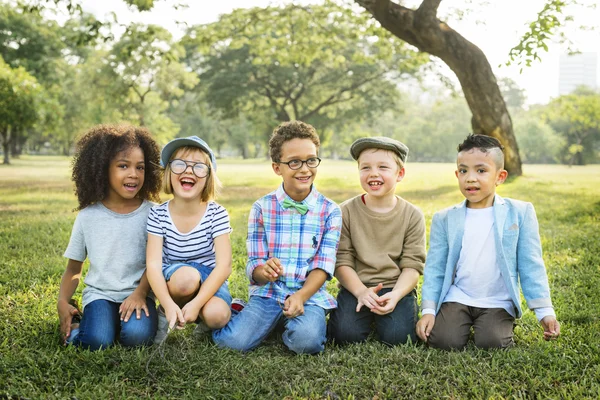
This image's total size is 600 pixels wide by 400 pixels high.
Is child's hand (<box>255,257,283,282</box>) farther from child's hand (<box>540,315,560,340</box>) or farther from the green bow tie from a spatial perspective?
child's hand (<box>540,315,560,340</box>)

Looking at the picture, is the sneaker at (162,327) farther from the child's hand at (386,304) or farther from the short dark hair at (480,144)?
the short dark hair at (480,144)

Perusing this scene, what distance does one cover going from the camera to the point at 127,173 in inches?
133

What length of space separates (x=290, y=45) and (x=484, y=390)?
14513 millimetres

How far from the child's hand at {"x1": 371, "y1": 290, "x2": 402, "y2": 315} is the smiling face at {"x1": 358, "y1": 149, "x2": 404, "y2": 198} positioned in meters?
0.66

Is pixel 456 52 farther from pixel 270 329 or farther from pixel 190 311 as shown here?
pixel 190 311

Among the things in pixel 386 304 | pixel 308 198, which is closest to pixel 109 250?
pixel 308 198

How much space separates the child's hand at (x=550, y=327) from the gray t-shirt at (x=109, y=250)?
248 centimetres

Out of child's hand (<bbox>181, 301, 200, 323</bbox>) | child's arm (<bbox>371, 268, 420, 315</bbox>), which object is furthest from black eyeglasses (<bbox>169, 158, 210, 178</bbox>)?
child's arm (<bbox>371, 268, 420, 315</bbox>)

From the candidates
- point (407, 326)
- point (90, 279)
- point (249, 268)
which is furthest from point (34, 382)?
point (407, 326)

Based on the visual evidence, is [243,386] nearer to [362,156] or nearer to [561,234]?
[362,156]

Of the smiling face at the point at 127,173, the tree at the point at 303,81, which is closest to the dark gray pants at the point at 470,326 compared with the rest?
the smiling face at the point at 127,173

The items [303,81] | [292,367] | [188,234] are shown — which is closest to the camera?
[292,367]

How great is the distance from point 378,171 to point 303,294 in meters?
0.92

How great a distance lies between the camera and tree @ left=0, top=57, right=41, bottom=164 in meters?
23.8
